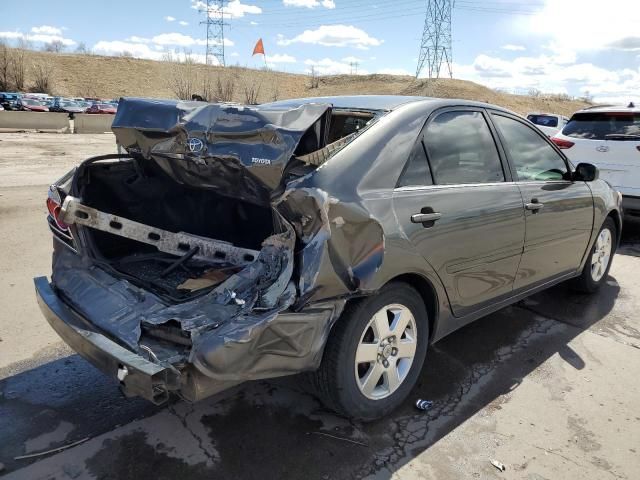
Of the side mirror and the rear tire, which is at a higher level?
the side mirror

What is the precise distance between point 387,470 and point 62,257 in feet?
7.52

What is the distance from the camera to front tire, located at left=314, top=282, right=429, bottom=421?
2650 mm

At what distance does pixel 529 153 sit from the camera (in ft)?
13.2

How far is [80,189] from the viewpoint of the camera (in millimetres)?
3273

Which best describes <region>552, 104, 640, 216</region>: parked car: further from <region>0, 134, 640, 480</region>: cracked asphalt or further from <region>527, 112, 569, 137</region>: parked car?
<region>527, 112, 569, 137</region>: parked car

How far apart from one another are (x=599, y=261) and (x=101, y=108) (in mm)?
41751

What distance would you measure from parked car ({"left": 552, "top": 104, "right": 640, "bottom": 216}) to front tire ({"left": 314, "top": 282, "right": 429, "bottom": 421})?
18.1ft

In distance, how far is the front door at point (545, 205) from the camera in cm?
379

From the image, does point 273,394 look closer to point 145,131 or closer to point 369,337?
point 369,337

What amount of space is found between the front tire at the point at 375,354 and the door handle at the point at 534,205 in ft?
4.02

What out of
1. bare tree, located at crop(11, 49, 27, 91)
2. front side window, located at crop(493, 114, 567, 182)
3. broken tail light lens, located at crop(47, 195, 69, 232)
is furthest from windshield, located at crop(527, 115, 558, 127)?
bare tree, located at crop(11, 49, 27, 91)

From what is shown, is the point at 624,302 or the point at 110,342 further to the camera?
the point at 624,302

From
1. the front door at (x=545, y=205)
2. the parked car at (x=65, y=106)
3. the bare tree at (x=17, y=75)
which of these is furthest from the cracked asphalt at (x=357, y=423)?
the bare tree at (x=17, y=75)

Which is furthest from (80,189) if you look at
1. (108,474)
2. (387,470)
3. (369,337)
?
(387,470)
